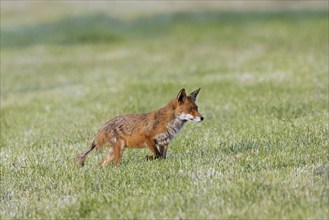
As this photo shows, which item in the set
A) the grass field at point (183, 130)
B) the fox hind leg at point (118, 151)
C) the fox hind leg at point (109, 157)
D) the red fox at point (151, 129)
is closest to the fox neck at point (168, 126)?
the red fox at point (151, 129)

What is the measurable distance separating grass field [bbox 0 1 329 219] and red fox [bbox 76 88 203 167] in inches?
12.3

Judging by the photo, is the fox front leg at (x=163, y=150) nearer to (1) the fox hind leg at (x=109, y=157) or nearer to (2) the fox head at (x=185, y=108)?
(2) the fox head at (x=185, y=108)

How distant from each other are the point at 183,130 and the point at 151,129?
4121mm

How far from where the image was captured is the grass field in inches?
335

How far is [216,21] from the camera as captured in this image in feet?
153

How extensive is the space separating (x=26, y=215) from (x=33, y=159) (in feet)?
10.2

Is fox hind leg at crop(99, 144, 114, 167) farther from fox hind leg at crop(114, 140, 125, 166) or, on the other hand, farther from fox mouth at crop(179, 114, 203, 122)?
fox mouth at crop(179, 114, 203, 122)

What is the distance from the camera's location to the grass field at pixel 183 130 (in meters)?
8.51

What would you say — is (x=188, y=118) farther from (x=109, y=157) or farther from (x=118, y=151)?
(x=109, y=157)

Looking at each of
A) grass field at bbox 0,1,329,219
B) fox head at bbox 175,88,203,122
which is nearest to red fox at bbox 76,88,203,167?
fox head at bbox 175,88,203,122

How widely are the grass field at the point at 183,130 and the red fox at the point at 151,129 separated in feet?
1.03

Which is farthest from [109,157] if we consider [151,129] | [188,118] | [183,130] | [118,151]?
[183,130]

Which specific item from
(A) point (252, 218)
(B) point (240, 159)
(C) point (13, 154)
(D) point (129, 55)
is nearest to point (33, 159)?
(C) point (13, 154)

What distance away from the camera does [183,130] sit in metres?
14.2
